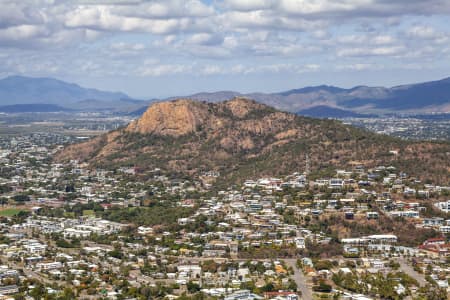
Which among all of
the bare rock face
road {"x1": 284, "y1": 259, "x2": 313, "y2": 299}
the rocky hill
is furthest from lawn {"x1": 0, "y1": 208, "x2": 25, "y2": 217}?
road {"x1": 284, "y1": 259, "x2": 313, "y2": 299}

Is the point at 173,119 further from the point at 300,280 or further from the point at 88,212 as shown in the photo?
the point at 300,280

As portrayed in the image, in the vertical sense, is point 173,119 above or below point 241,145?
above

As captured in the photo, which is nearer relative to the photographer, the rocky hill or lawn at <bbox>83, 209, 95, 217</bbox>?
lawn at <bbox>83, 209, 95, 217</bbox>

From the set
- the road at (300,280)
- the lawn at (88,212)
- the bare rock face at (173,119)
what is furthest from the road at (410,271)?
the bare rock face at (173,119)

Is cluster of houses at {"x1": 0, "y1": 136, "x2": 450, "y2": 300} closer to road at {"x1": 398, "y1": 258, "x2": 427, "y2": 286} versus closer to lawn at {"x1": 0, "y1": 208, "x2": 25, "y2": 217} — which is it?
road at {"x1": 398, "y1": 258, "x2": 427, "y2": 286}

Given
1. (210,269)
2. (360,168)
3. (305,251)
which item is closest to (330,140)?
(360,168)

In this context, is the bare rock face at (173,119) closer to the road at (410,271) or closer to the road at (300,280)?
the road at (300,280)

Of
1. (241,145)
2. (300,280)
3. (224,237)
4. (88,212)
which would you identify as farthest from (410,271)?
(241,145)
